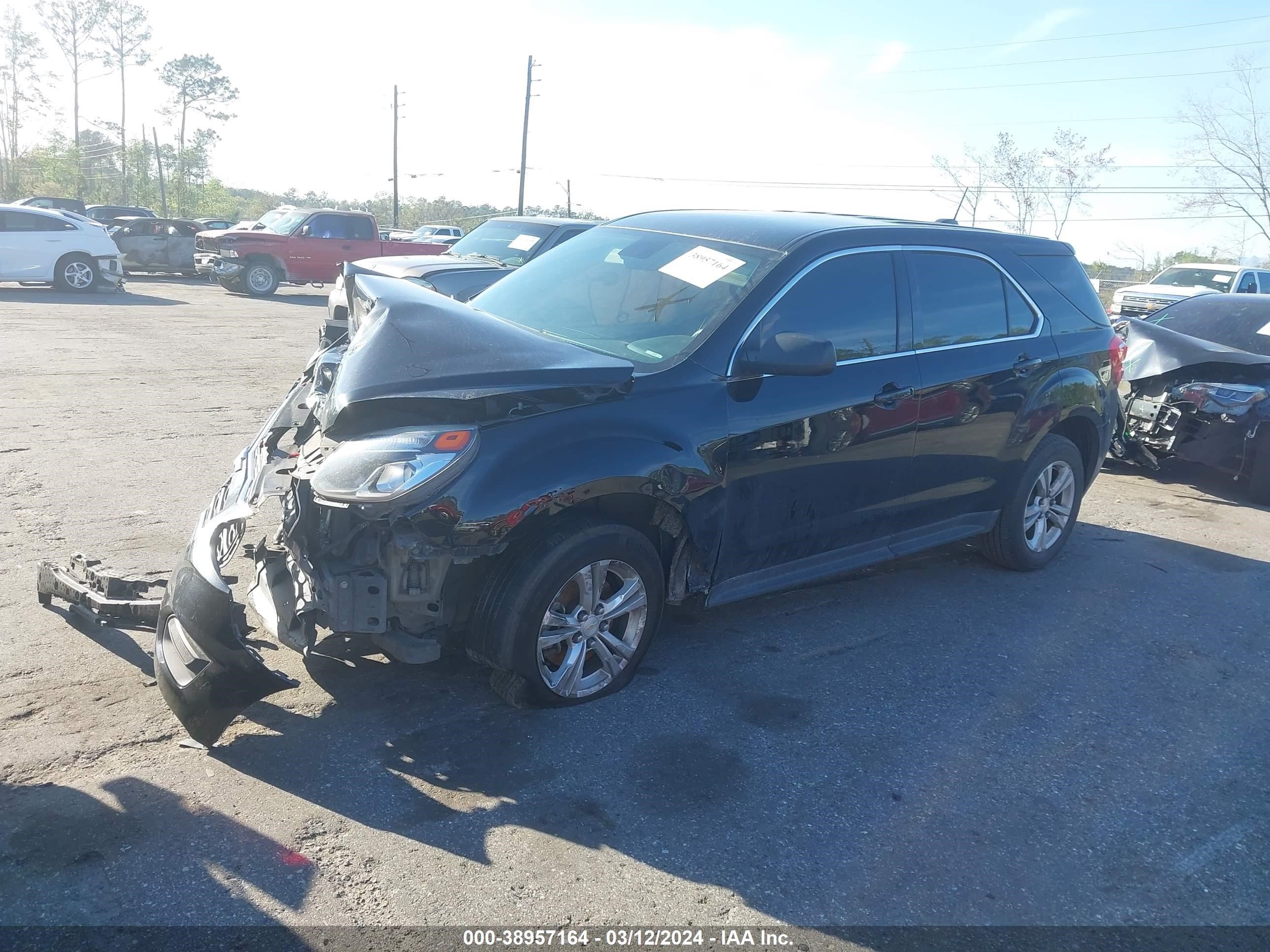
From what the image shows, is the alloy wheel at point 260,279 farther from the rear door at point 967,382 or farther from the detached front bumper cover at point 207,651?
the detached front bumper cover at point 207,651

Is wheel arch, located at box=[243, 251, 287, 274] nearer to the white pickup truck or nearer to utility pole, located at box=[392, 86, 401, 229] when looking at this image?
the white pickup truck

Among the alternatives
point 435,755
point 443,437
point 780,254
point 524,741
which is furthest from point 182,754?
point 780,254

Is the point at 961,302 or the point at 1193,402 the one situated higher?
the point at 961,302

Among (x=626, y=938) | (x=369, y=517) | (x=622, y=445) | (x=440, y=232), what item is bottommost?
(x=626, y=938)

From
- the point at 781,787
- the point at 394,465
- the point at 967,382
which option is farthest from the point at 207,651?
the point at 967,382

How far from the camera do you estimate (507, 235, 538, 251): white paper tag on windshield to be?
40.2 ft

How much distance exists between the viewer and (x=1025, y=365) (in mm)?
5465

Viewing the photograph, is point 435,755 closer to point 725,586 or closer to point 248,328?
point 725,586

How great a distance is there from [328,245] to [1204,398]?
18.7 m

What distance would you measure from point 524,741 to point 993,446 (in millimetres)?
3122

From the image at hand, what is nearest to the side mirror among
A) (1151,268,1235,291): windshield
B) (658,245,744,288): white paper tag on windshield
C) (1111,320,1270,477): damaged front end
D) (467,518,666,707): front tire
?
(658,245,744,288): white paper tag on windshield

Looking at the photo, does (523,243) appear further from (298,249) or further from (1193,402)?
(298,249)

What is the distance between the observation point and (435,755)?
3.48 meters

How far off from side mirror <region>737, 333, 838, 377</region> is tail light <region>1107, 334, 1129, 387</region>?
9.50ft
